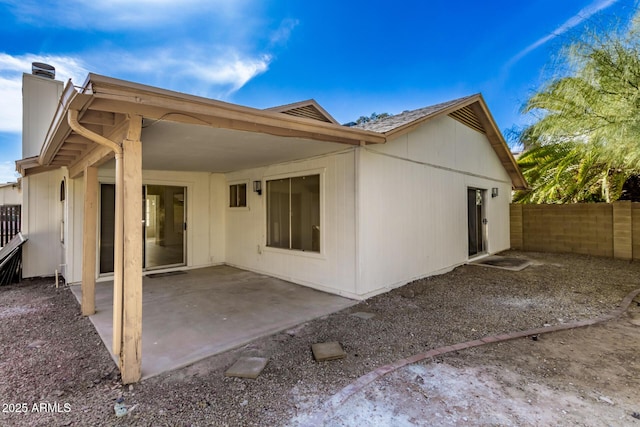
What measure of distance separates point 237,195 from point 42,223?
4106 mm

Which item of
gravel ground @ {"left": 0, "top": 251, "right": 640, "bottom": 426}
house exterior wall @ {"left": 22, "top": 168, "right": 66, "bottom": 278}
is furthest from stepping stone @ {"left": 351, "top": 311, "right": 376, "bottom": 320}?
house exterior wall @ {"left": 22, "top": 168, "right": 66, "bottom": 278}

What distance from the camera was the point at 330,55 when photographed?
13688mm

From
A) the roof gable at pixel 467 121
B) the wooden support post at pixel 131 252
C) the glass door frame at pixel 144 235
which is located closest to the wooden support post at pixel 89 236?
the wooden support post at pixel 131 252

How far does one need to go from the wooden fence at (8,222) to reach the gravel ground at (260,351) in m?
2.67

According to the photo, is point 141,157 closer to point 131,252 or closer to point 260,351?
point 131,252

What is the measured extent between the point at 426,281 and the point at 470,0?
7.79 meters

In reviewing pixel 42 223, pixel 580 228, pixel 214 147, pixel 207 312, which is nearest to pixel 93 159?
pixel 214 147

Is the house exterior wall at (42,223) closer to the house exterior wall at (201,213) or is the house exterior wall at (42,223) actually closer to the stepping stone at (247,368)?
the house exterior wall at (201,213)

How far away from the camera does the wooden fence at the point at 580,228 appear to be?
8.56m

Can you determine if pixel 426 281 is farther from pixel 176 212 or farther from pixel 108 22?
pixel 108 22

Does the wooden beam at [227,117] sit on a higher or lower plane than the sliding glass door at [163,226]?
higher

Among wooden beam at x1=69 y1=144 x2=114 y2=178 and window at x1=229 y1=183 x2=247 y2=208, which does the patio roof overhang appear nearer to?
wooden beam at x1=69 y1=144 x2=114 y2=178

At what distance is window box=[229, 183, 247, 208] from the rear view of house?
46 mm

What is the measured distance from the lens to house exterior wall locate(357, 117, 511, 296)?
203 inches
